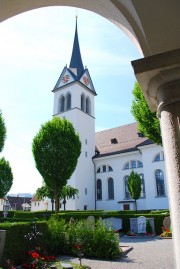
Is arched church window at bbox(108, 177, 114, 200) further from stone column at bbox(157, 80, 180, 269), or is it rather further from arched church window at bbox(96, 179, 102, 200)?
stone column at bbox(157, 80, 180, 269)

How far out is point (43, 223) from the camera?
959 centimetres

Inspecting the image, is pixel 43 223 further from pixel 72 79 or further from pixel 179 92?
pixel 72 79

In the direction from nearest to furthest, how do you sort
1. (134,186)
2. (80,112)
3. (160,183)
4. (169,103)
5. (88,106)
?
(169,103) < (134,186) < (160,183) < (80,112) < (88,106)

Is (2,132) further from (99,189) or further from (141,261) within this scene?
(99,189)

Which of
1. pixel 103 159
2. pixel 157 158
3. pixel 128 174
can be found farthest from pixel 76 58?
pixel 157 158

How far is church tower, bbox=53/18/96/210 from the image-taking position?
35750 millimetres

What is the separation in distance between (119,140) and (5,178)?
18.2m

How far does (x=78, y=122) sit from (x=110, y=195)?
12.2 m

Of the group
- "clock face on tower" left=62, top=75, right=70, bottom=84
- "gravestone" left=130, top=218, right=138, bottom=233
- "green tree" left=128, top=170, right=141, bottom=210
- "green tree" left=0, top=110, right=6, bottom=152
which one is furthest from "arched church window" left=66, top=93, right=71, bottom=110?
"gravestone" left=130, top=218, right=138, bottom=233

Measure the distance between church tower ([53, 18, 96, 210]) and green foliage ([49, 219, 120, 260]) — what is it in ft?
81.1

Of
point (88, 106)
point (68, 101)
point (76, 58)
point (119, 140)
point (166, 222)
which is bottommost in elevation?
point (166, 222)

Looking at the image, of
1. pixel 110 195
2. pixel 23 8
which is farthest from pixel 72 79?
pixel 23 8

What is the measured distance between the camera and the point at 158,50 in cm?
248

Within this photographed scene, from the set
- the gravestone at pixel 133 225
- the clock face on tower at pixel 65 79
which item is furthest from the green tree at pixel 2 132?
the clock face on tower at pixel 65 79
